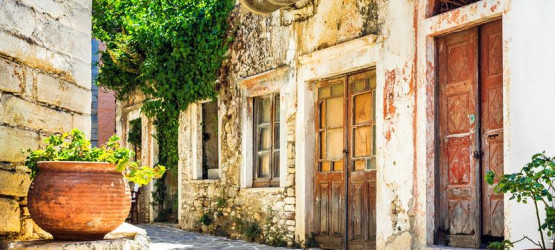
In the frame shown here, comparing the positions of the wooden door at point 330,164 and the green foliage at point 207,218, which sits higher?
the wooden door at point 330,164

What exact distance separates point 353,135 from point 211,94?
3.72 metres

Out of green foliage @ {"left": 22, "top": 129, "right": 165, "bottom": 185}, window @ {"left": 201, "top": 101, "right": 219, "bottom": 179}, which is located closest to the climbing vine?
window @ {"left": 201, "top": 101, "right": 219, "bottom": 179}

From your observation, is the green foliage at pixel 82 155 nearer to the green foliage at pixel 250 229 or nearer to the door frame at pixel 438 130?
the door frame at pixel 438 130

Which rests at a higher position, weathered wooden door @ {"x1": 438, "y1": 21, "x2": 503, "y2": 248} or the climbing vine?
the climbing vine

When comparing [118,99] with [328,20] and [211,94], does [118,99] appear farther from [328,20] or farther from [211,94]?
[328,20]

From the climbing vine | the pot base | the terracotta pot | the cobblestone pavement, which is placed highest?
the climbing vine

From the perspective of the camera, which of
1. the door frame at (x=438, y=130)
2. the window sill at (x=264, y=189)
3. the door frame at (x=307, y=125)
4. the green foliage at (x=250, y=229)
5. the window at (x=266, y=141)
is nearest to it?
the door frame at (x=438, y=130)

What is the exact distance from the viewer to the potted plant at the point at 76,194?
4359 millimetres

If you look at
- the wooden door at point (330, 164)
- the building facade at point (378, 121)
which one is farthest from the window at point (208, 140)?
the wooden door at point (330, 164)

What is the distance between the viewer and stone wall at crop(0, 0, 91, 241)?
456 cm

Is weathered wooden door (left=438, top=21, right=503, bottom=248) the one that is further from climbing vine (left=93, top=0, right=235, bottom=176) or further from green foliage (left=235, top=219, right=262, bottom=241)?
climbing vine (left=93, top=0, right=235, bottom=176)

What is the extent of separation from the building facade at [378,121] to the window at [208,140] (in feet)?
0.37

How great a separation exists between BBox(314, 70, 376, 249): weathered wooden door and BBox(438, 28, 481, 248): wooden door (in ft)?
4.33

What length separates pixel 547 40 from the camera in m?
6.36
